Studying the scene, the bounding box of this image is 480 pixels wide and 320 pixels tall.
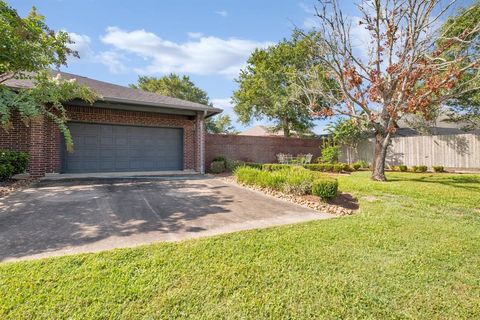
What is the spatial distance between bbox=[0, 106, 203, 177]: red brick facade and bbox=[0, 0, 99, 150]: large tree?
241cm

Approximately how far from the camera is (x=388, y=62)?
30.1 feet

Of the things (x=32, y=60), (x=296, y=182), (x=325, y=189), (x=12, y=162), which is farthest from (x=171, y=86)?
(x=325, y=189)

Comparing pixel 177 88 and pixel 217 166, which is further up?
pixel 177 88

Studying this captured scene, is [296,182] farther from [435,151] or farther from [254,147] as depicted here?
[435,151]

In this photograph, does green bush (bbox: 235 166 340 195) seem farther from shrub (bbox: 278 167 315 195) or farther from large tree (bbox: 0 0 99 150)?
large tree (bbox: 0 0 99 150)

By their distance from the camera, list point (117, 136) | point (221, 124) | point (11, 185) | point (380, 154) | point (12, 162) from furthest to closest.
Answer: point (221, 124), point (117, 136), point (380, 154), point (12, 162), point (11, 185)

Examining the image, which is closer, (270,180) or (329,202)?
(329,202)

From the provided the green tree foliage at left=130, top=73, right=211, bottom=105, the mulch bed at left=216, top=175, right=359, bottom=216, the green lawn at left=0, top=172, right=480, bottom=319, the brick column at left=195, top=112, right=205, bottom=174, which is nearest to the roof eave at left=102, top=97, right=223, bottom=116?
the brick column at left=195, top=112, right=205, bottom=174

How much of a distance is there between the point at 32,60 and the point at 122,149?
511 cm

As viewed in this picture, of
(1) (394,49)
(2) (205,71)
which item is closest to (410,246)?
(1) (394,49)

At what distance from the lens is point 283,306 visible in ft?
7.74

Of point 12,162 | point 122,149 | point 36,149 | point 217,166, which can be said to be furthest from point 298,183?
point 36,149

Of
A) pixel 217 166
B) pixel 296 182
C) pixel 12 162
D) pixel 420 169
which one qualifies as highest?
pixel 12 162

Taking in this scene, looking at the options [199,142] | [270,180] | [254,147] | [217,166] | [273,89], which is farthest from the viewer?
[273,89]
